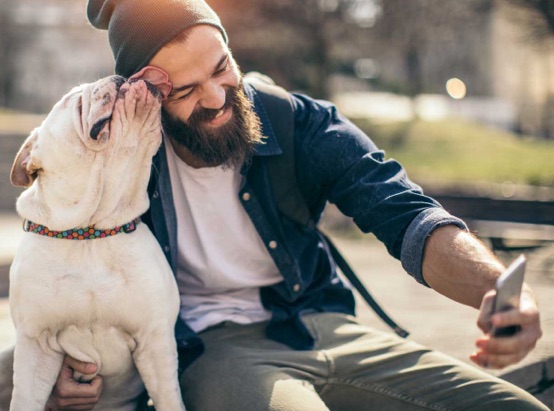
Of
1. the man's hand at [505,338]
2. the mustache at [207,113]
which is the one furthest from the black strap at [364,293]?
the man's hand at [505,338]

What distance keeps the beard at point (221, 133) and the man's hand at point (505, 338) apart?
3.70 ft

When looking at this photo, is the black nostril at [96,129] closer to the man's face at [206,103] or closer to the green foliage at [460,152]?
the man's face at [206,103]

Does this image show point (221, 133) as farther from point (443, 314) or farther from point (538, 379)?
point (443, 314)

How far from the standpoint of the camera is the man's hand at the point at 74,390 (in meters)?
2.67

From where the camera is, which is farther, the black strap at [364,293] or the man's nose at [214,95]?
the black strap at [364,293]

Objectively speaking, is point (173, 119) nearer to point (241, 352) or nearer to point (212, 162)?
point (212, 162)

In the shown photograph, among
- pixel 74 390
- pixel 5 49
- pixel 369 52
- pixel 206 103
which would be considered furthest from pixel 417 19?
pixel 5 49

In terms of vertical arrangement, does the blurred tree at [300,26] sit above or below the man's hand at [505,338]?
below

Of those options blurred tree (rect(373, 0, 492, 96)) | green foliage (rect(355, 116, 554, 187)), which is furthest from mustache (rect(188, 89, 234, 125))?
blurred tree (rect(373, 0, 492, 96))

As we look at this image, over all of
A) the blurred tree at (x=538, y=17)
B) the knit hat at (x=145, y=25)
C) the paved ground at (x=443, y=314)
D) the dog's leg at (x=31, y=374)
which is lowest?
the paved ground at (x=443, y=314)

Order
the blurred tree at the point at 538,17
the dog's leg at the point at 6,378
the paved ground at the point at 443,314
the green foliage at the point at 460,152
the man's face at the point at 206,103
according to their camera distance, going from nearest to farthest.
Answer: the dog's leg at the point at 6,378 → the man's face at the point at 206,103 → the paved ground at the point at 443,314 → the blurred tree at the point at 538,17 → the green foliage at the point at 460,152

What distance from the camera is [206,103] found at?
294 cm

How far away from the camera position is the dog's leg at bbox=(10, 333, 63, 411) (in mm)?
2555

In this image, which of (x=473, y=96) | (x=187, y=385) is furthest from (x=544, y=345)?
(x=473, y=96)
